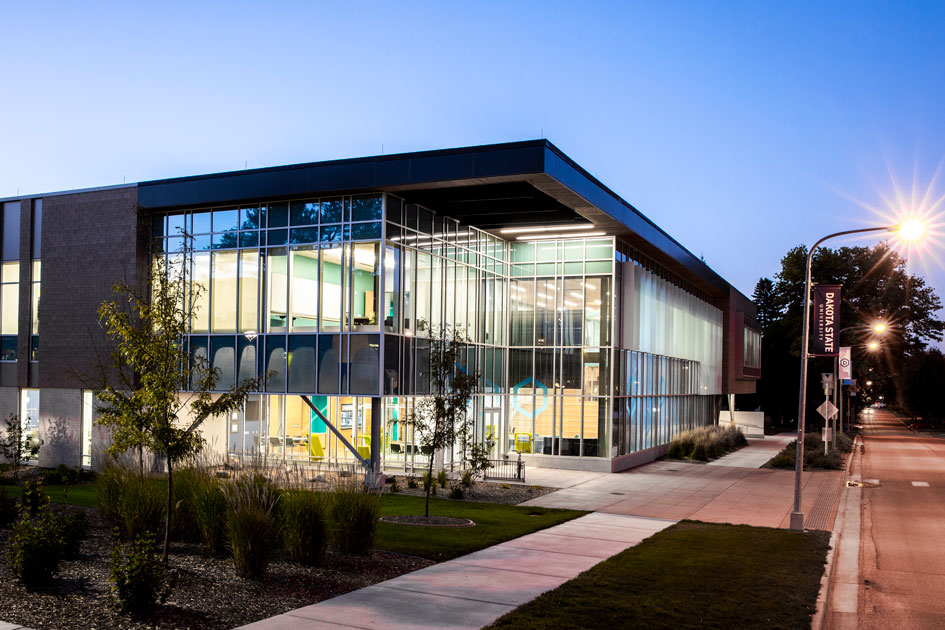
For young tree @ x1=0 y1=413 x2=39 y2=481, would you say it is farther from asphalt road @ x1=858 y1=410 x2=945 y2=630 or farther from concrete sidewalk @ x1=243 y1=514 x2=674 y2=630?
asphalt road @ x1=858 y1=410 x2=945 y2=630

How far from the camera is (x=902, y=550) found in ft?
55.2

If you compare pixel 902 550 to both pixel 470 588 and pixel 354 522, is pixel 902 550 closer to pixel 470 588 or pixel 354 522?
pixel 470 588

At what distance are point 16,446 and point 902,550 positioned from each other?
25711mm

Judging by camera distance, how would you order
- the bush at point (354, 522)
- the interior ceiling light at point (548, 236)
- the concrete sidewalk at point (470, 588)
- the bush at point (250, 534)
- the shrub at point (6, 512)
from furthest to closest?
the interior ceiling light at point (548, 236)
the shrub at point (6, 512)
the bush at point (354, 522)
the bush at point (250, 534)
the concrete sidewalk at point (470, 588)

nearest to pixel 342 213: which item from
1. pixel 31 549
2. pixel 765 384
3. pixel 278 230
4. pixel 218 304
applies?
pixel 278 230

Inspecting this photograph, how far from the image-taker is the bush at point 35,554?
10.5 metres

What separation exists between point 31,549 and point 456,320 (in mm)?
19410

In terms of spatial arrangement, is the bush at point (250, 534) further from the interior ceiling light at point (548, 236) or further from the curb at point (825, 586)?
the interior ceiling light at point (548, 236)

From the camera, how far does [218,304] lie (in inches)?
1083

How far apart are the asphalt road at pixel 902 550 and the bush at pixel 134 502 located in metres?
11.0

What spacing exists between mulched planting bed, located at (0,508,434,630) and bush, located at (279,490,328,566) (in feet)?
0.70

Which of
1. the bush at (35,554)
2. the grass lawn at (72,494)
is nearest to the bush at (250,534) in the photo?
the bush at (35,554)

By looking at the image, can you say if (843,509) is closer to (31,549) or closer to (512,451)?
(512,451)

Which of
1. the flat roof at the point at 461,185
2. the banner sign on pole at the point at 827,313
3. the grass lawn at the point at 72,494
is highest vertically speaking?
the flat roof at the point at 461,185
